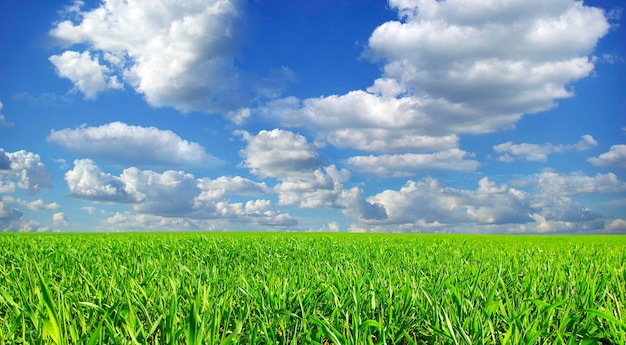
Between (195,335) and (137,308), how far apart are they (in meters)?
1.47

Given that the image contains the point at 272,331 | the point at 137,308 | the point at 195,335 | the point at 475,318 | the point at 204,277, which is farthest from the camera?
the point at 204,277

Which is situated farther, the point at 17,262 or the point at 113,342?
the point at 17,262

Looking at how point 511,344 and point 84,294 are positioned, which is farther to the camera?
point 84,294

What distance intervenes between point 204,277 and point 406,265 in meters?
3.22

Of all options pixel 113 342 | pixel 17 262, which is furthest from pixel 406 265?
pixel 17 262

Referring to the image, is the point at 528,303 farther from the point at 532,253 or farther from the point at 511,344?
the point at 532,253

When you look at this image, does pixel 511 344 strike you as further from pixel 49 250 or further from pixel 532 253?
pixel 49 250

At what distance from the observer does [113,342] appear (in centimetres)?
245

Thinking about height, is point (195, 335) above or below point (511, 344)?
above

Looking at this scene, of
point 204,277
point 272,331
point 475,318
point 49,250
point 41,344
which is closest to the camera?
point 41,344

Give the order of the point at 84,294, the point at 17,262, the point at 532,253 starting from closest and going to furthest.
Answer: the point at 84,294
the point at 17,262
the point at 532,253

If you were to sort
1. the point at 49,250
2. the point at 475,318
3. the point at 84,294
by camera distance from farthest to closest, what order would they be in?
the point at 49,250
the point at 84,294
the point at 475,318

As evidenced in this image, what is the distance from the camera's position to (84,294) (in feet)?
13.7

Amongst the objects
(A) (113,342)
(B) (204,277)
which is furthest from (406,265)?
(A) (113,342)
